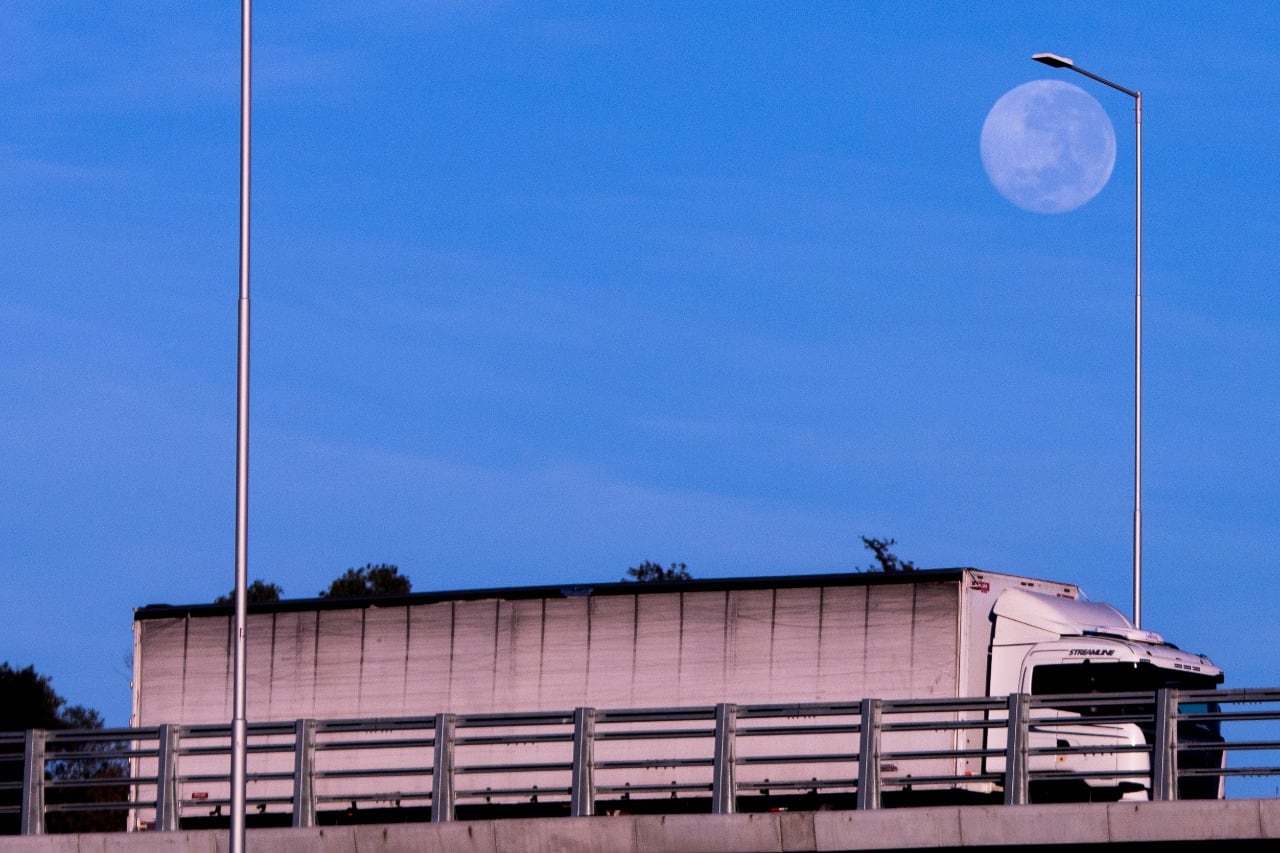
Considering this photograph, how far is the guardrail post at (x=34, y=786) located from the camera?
76.4ft

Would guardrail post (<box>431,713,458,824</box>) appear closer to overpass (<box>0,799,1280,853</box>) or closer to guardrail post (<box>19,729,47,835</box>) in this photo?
overpass (<box>0,799,1280,853</box>)

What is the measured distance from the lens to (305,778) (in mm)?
21609

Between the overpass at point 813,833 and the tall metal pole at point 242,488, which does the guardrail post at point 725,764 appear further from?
the tall metal pole at point 242,488

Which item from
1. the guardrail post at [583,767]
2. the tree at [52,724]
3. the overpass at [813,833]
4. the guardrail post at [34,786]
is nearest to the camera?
the overpass at [813,833]

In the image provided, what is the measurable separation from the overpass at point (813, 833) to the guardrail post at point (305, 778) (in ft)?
2.01

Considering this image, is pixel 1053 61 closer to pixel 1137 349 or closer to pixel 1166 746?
pixel 1137 349

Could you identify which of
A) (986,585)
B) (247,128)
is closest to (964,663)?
(986,585)

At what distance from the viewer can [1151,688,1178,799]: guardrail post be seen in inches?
695

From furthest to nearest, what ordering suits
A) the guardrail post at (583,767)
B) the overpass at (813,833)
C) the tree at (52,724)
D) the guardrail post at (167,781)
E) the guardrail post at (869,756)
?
the tree at (52,724) → the guardrail post at (167,781) → the guardrail post at (583,767) → the guardrail post at (869,756) → the overpass at (813,833)

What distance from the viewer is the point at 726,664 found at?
26.9 m

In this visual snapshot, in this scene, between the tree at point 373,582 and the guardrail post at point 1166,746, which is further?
the tree at point 373,582

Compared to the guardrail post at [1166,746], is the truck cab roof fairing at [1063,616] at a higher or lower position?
higher

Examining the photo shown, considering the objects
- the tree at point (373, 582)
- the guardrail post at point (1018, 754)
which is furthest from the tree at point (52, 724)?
the guardrail post at point (1018, 754)

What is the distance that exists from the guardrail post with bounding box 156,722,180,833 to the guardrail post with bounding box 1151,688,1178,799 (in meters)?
10.4
